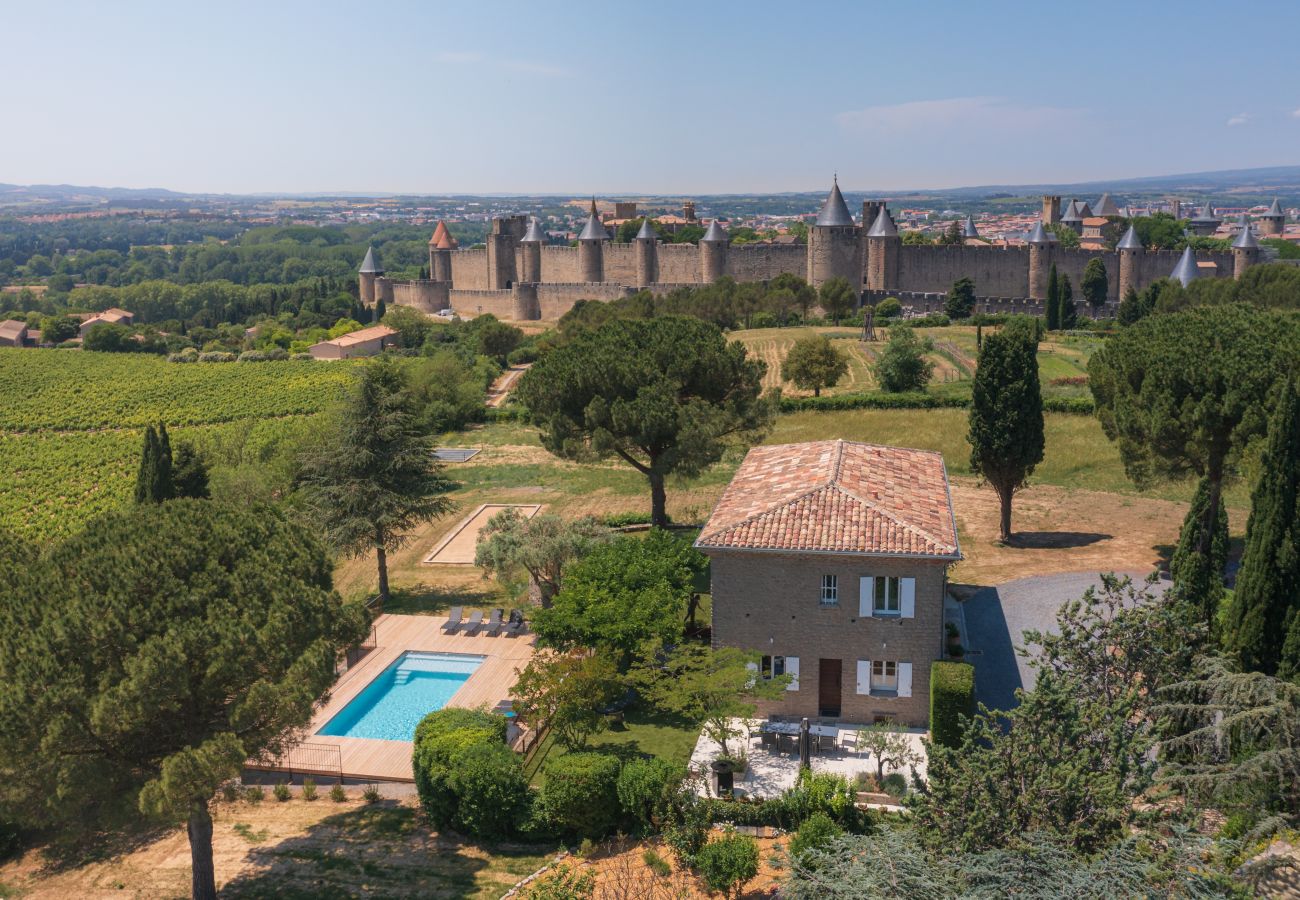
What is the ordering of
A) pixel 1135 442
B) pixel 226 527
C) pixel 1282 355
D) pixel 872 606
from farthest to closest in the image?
pixel 1135 442 → pixel 1282 355 → pixel 872 606 → pixel 226 527

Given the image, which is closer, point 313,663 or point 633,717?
point 313,663

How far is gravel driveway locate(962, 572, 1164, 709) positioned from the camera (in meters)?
20.2

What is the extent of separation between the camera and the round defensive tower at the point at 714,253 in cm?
8412

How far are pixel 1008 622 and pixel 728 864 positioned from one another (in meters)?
11.1

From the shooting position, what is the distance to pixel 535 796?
16.7 meters

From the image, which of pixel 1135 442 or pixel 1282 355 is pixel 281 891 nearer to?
pixel 1135 442

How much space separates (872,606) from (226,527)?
10418 millimetres

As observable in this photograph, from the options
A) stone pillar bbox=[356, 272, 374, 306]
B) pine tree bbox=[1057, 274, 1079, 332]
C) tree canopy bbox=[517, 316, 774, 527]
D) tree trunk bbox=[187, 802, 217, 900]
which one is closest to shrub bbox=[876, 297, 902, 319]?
pine tree bbox=[1057, 274, 1079, 332]

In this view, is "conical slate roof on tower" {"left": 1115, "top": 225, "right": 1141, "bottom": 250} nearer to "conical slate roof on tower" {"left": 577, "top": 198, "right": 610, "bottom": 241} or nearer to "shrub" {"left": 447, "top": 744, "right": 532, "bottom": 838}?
"conical slate roof on tower" {"left": 577, "top": 198, "right": 610, "bottom": 241}

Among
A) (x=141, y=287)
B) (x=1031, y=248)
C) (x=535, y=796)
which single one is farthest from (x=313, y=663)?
(x=141, y=287)

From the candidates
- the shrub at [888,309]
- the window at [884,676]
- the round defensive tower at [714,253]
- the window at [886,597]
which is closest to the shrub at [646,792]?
Result: the window at [884,676]

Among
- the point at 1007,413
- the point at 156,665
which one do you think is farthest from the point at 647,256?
the point at 156,665

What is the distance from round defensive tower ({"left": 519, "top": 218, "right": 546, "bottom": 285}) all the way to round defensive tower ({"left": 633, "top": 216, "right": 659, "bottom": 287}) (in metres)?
11.4

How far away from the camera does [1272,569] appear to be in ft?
55.2
